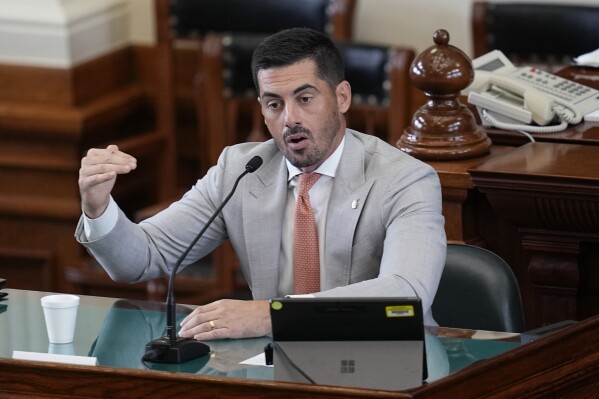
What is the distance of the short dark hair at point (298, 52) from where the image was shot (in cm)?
272

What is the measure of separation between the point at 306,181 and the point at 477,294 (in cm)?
42

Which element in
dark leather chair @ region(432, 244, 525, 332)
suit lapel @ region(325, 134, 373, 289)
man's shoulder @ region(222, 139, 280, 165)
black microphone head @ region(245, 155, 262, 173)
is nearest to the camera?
black microphone head @ region(245, 155, 262, 173)

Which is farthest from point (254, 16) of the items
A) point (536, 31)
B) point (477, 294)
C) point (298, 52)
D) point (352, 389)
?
point (352, 389)

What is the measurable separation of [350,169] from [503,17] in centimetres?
193

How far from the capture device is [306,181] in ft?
9.21

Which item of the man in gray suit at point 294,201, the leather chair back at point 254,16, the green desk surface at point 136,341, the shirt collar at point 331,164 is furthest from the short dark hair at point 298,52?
the leather chair back at point 254,16

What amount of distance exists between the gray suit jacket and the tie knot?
0.04 meters

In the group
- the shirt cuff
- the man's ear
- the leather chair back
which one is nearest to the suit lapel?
the man's ear

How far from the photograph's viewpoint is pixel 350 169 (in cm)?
278

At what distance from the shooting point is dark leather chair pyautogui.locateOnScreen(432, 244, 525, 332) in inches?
104

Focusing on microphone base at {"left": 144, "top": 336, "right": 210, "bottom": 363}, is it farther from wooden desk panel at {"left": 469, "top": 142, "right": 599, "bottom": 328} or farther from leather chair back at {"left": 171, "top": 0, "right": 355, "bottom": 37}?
leather chair back at {"left": 171, "top": 0, "right": 355, "bottom": 37}

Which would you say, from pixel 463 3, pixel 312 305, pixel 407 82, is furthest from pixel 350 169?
pixel 463 3

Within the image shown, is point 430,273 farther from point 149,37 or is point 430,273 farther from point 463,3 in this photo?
point 149,37

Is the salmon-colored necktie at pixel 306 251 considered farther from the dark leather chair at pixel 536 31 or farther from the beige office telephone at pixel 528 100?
the dark leather chair at pixel 536 31
